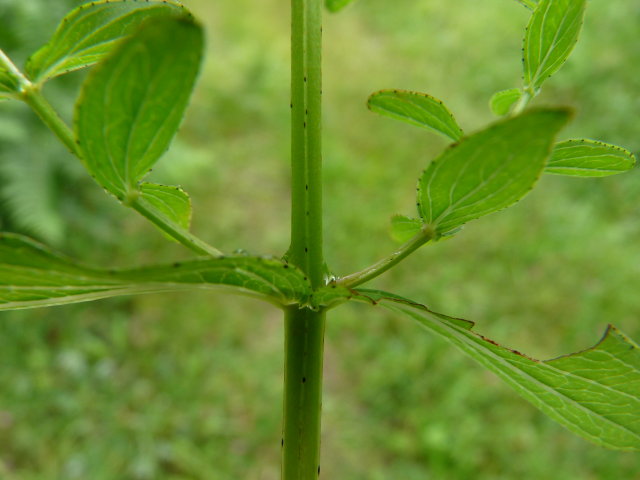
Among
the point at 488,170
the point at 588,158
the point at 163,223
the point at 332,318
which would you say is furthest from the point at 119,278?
the point at 332,318

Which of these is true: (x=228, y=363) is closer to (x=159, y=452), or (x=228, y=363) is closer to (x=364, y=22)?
(x=159, y=452)

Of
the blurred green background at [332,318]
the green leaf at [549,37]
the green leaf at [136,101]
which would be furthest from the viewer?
the blurred green background at [332,318]

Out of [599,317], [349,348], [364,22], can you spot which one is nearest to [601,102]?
[599,317]

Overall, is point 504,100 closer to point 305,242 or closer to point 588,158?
point 588,158

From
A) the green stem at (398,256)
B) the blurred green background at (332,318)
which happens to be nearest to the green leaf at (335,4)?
the green stem at (398,256)

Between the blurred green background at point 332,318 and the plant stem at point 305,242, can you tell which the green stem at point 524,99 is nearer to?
the plant stem at point 305,242

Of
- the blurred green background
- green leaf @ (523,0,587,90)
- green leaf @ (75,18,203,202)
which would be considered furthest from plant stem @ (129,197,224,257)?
the blurred green background
